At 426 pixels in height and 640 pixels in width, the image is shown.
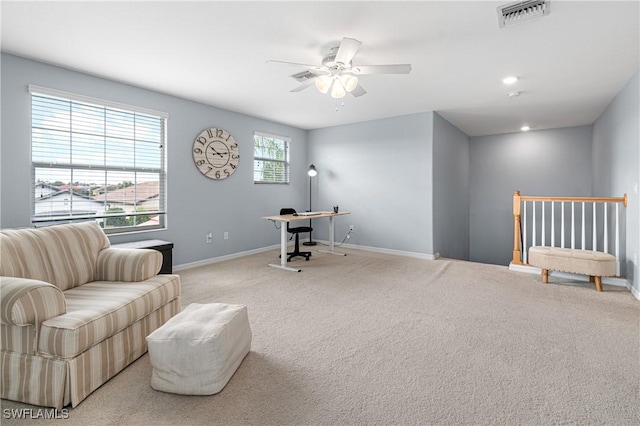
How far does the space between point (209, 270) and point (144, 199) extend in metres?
1.27

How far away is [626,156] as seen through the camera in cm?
371

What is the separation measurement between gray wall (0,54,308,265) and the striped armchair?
53.2 inches

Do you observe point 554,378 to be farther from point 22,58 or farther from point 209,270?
point 22,58

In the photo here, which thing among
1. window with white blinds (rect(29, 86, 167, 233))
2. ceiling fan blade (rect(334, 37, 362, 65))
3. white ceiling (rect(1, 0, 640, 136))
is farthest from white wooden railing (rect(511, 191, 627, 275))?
window with white blinds (rect(29, 86, 167, 233))

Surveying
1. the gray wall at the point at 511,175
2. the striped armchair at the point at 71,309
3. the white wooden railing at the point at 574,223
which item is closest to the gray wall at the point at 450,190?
the gray wall at the point at 511,175

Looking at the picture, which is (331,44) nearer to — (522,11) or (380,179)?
(522,11)

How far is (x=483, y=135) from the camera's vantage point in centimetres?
698

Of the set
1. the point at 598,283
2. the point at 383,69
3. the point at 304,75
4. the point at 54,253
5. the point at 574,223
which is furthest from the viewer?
the point at 574,223

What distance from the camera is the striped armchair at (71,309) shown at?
1536 millimetres

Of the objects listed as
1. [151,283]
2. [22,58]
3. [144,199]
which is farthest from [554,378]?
[22,58]

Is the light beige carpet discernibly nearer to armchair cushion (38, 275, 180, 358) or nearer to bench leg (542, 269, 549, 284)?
bench leg (542, 269, 549, 284)

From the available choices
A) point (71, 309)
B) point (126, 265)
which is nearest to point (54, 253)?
point (126, 265)

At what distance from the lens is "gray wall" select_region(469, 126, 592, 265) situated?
6.13 meters

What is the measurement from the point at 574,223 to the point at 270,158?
5.87m
